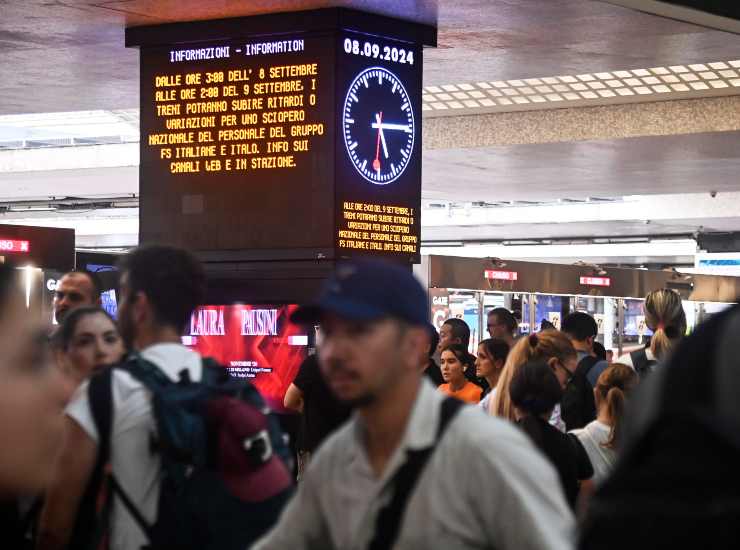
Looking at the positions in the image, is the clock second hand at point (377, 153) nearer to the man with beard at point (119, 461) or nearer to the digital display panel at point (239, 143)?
the digital display panel at point (239, 143)

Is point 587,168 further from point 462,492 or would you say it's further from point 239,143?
point 462,492

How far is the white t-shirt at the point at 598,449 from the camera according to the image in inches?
232

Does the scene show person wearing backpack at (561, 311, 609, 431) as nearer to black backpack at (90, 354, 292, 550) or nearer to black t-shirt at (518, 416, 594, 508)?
black t-shirt at (518, 416, 594, 508)

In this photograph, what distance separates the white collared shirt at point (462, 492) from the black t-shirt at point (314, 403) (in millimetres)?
4086

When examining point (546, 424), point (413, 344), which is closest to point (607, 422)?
point (546, 424)

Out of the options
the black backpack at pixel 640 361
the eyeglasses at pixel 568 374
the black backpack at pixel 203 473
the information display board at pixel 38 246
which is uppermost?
the information display board at pixel 38 246

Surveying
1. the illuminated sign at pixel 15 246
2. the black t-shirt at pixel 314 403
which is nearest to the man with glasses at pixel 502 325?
the black t-shirt at pixel 314 403

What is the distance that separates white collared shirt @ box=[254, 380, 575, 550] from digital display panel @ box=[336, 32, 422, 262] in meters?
6.64

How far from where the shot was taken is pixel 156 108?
9.71 meters

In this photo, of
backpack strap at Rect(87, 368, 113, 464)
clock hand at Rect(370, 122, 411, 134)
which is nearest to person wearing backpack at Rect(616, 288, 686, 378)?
clock hand at Rect(370, 122, 411, 134)

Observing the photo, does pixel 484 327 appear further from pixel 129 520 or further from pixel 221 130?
pixel 129 520

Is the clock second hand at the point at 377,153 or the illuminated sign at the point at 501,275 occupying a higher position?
the clock second hand at the point at 377,153

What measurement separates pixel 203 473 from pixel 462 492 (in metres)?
1.14

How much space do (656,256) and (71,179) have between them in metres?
17.4
